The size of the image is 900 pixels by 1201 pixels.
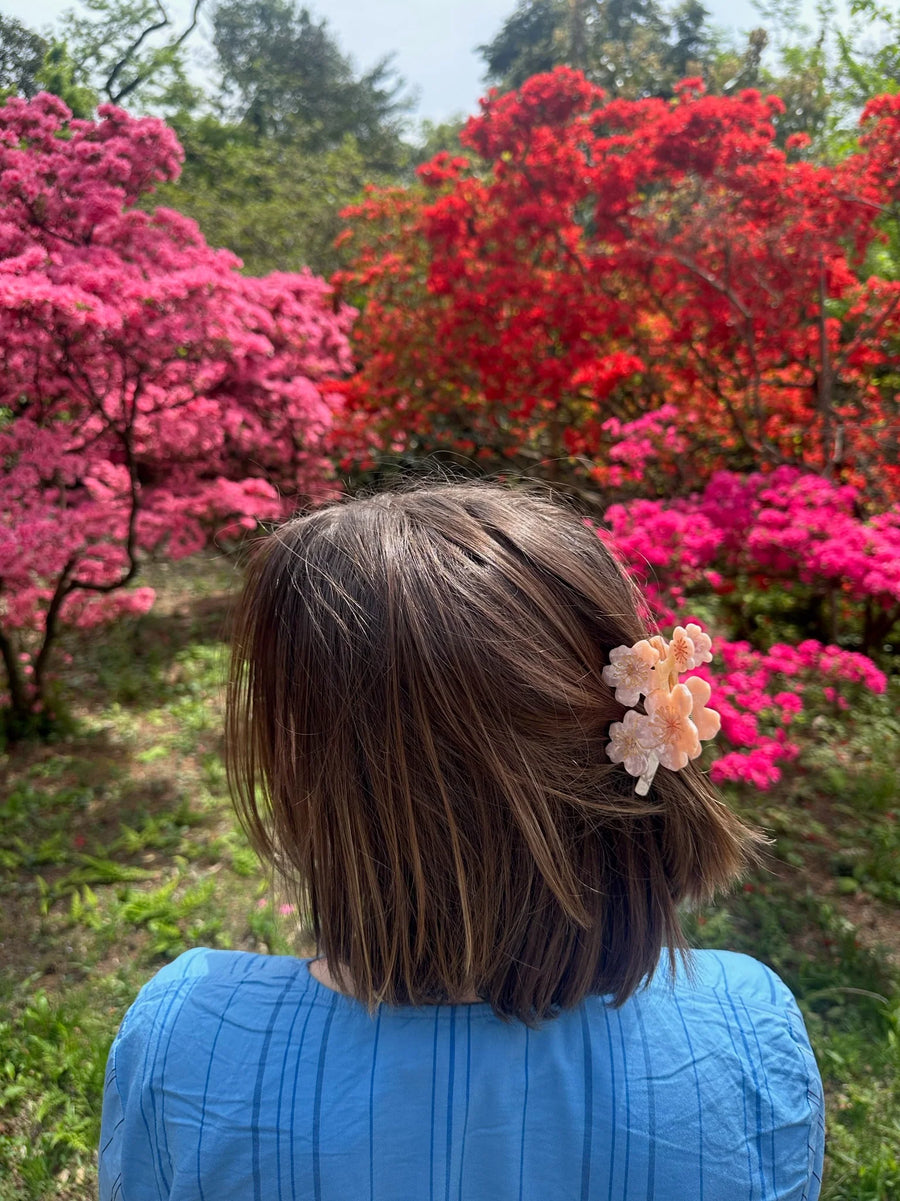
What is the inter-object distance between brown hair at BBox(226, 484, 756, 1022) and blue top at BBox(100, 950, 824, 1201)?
4cm

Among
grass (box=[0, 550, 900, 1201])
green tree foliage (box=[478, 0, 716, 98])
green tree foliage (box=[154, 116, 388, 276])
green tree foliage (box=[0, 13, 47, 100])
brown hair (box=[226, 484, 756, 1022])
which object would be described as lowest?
grass (box=[0, 550, 900, 1201])

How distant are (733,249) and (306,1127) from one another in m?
3.50

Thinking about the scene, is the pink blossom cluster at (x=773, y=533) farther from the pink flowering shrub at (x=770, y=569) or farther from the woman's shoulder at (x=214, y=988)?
the woman's shoulder at (x=214, y=988)

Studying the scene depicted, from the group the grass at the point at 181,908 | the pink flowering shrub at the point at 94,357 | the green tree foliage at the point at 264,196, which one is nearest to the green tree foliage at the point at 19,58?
the pink flowering shrub at the point at 94,357

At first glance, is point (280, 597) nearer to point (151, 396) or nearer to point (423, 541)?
point (423, 541)

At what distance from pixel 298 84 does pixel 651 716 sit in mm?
13761

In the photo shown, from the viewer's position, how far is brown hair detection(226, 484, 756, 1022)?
2.05ft

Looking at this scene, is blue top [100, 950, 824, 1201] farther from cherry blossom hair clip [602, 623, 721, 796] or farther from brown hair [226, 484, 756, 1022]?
cherry blossom hair clip [602, 623, 721, 796]

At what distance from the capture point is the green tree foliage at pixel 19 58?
1921 millimetres

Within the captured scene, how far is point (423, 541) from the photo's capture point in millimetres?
650

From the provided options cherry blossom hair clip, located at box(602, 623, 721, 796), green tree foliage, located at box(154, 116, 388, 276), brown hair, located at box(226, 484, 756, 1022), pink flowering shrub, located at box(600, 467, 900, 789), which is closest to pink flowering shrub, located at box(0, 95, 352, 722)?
brown hair, located at box(226, 484, 756, 1022)

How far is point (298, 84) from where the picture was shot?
11.7 metres

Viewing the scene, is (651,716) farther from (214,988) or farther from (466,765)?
(214,988)

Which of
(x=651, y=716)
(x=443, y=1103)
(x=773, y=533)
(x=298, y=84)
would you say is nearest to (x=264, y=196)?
(x=298, y=84)
